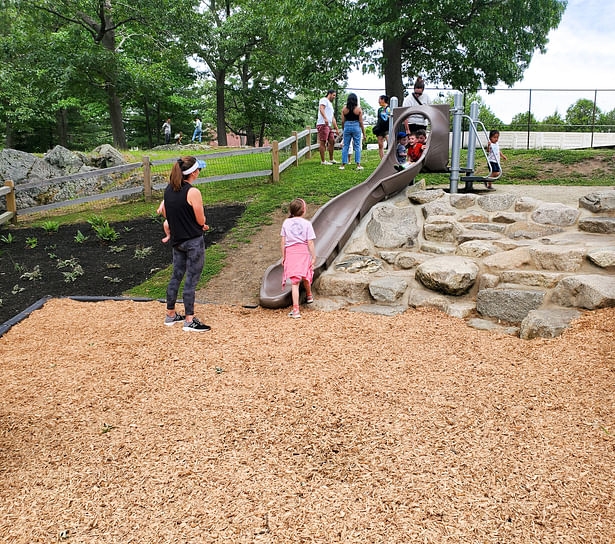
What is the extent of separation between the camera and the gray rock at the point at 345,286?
237 inches

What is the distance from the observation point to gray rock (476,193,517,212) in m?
6.70

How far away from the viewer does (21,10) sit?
741 inches

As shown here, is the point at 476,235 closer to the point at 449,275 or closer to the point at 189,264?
the point at 449,275

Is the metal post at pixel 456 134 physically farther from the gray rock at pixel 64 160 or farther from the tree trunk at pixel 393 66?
the gray rock at pixel 64 160

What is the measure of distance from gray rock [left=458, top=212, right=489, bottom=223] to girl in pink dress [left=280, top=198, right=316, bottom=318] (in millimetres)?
2313

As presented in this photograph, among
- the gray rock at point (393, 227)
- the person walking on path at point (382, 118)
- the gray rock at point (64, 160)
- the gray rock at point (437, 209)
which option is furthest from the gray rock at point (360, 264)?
the gray rock at point (64, 160)

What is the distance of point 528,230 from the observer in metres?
6.23

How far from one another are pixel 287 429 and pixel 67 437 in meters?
1.44

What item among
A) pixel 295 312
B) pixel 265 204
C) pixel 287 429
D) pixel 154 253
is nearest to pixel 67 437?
pixel 287 429

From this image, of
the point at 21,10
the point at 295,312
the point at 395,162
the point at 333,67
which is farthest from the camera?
the point at 21,10

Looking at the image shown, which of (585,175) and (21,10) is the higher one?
(21,10)

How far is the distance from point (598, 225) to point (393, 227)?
2.40m

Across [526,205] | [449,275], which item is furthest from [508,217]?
[449,275]

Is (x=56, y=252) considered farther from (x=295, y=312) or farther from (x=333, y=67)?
(x=333, y=67)
